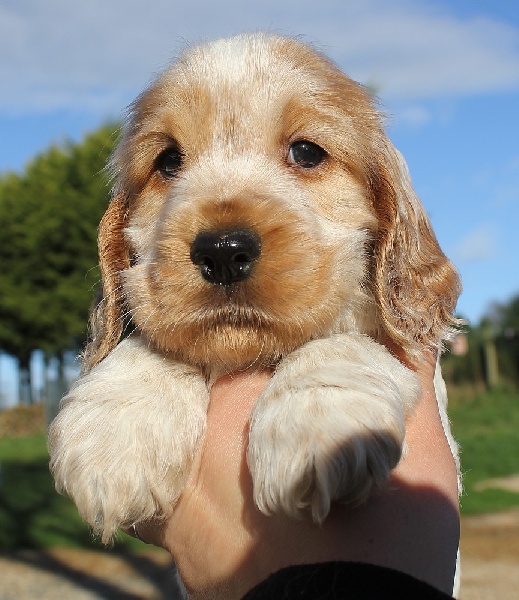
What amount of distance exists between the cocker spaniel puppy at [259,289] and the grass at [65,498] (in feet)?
11.8

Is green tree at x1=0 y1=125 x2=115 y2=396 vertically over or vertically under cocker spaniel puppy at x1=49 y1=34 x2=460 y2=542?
under

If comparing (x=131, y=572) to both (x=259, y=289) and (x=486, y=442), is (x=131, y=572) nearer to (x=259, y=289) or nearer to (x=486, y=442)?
(x=259, y=289)

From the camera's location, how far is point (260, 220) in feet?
8.77

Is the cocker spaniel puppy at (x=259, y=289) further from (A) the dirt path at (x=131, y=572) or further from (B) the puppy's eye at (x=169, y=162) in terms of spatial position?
(A) the dirt path at (x=131, y=572)

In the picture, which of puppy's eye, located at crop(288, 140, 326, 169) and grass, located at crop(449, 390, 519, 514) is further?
grass, located at crop(449, 390, 519, 514)

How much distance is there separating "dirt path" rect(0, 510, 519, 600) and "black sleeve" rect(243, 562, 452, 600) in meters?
6.35

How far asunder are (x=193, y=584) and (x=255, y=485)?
24.2 inches

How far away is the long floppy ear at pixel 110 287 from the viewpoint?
3.21 meters

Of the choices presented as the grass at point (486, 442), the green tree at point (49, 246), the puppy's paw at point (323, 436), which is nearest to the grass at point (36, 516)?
the grass at point (486, 442)

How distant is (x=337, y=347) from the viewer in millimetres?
2594

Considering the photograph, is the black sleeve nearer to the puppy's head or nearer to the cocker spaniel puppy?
the cocker spaniel puppy

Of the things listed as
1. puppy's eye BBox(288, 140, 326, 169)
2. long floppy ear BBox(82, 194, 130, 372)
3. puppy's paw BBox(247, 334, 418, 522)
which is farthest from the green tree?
puppy's paw BBox(247, 334, 418, 522)

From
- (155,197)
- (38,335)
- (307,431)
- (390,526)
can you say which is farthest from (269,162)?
(38,335)

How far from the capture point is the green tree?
29.7 metres
